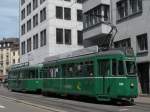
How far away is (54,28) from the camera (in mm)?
63750

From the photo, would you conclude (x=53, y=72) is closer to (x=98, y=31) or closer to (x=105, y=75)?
(x=105, y=75)

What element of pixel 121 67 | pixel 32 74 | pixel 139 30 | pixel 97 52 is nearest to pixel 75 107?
pixel 121 67

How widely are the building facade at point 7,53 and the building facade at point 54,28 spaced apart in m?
69.8

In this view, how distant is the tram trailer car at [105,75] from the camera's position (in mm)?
22797

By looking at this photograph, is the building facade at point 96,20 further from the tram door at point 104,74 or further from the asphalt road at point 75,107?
the tram door at point 104,74

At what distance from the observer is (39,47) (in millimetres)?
67438

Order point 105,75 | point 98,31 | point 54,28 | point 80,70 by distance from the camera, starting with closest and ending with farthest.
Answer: point 105,75 → point 80,70 → point 98,31 → point 54,28

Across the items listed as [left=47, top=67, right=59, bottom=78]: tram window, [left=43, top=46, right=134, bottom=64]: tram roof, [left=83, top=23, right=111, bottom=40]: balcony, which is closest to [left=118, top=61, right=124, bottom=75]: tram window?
[left=43, top=46, right=134, bottom=64]: tram roof

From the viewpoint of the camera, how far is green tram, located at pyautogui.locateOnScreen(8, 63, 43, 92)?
39.4m

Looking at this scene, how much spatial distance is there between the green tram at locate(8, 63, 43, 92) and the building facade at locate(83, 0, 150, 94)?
725 centimetres

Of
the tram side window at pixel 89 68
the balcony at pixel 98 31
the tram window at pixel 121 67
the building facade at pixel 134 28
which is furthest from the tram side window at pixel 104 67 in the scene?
the balcony at pixel 98 31

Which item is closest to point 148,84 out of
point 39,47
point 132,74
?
point 132,74

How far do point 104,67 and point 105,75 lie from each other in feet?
1.51

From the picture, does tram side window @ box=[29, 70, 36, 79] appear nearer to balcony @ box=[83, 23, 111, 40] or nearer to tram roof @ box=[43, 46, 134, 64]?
balcony @ box=[83, 23, 111, 40]
